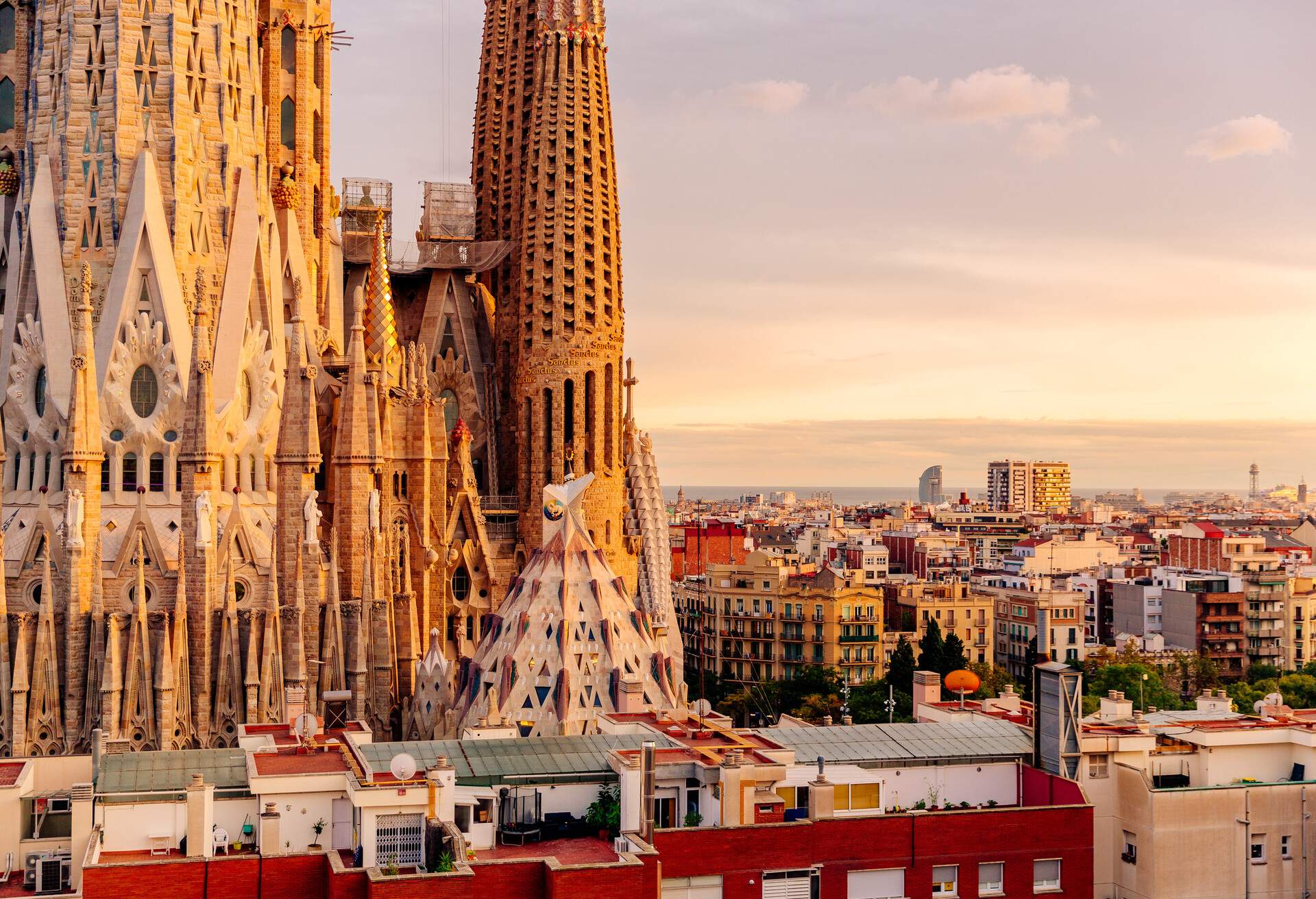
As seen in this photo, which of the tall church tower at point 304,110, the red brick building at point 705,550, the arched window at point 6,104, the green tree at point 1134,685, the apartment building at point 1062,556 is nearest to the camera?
the arched window at point 6,104

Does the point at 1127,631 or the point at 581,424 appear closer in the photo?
the point at 581,424

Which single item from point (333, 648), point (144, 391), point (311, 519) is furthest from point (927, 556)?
point (144, 391)

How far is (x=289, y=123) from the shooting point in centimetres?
5481

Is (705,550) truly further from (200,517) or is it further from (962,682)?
(962,682)

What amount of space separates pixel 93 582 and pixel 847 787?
2143 centimetres

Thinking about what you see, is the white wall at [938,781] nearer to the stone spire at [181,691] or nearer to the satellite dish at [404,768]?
the satellite dish at [404,768]

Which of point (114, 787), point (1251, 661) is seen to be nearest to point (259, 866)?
point (114, 787)

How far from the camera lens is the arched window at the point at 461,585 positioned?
55.3 meters

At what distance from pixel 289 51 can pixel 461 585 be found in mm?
16384

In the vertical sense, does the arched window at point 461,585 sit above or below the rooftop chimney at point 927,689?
above

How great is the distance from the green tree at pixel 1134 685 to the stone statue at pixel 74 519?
32.5m

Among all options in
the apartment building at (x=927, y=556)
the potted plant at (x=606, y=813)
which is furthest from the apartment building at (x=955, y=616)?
the potted plant at (x=606, y=813)

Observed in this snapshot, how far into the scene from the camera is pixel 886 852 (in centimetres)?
2448

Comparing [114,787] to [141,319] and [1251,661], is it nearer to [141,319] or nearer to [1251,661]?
[141,319]
